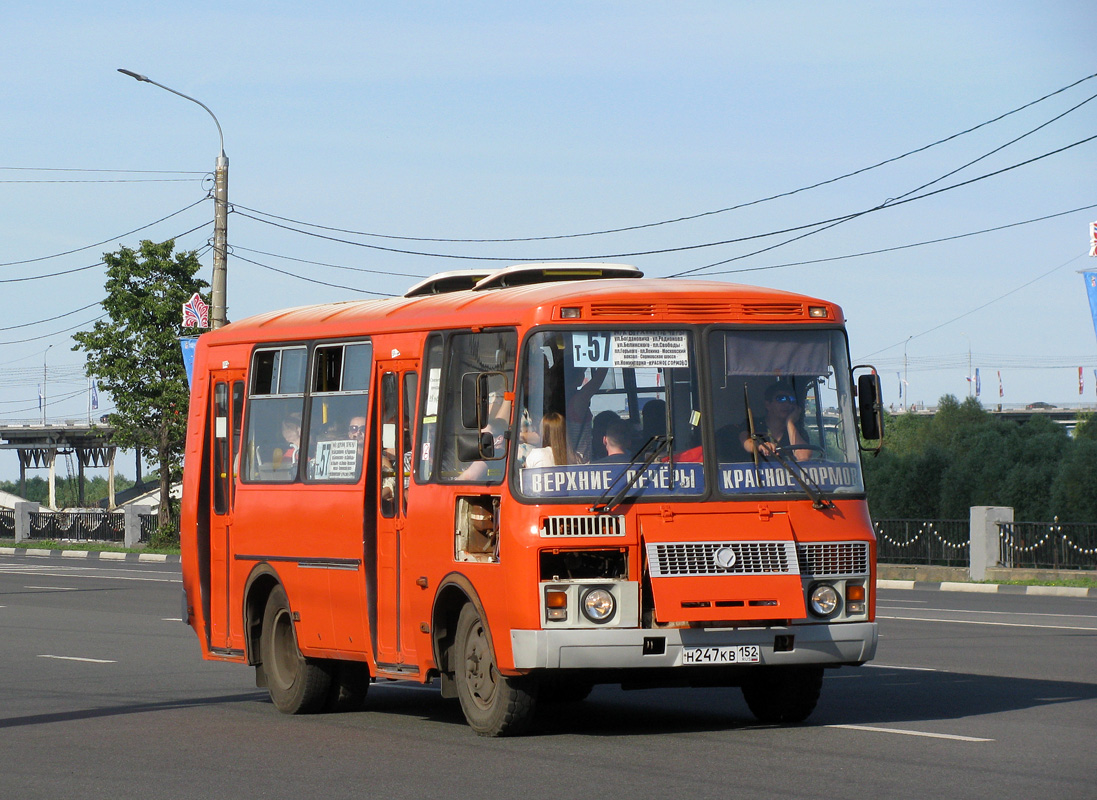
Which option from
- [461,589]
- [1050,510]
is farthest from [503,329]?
[1050,510]

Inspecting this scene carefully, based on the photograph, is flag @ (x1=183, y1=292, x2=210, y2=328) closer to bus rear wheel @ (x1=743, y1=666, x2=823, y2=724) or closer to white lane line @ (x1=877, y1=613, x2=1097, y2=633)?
white lane line @ (x1=877, y1=613, x2=1097, y2=633)

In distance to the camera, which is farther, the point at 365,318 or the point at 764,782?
the point at 365,318

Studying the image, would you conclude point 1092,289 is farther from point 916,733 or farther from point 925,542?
point 916,733

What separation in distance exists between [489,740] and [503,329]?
2536mm

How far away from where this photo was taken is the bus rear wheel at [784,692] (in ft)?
36.5

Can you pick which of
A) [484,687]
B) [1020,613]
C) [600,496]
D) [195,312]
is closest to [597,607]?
[600,496]

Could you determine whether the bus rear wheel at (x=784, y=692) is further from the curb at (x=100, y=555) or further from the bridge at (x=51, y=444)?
the bridge at (x=51, y=444)

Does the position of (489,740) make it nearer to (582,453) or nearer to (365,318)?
(582,453)

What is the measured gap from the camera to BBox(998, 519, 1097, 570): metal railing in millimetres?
33281

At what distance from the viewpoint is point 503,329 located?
35.5ft

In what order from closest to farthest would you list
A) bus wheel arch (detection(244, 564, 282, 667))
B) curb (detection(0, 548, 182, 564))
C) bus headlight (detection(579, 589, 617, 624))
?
bus headlight (detection(579, 589, 617, 624)) < bus wheel arch (detection(244, 564, 282, 667)) < curb (detection(0, 548, 182, 564))

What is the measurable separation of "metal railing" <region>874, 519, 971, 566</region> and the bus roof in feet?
82.1

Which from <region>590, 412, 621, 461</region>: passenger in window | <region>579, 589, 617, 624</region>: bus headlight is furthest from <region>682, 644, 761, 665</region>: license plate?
<region>590, 412, 621, 461</region>: passenger in window

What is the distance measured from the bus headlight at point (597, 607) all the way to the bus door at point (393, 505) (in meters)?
1.70
